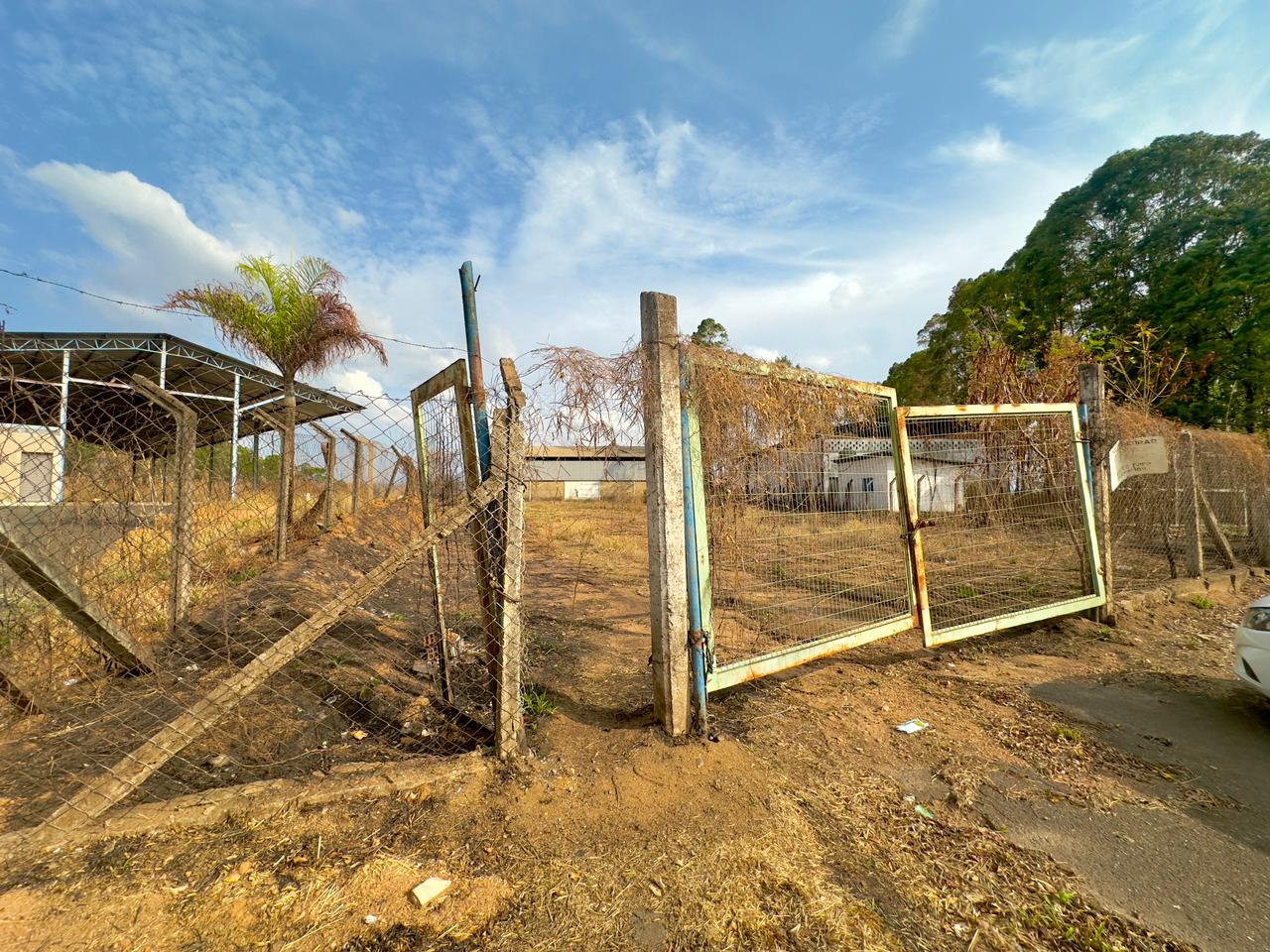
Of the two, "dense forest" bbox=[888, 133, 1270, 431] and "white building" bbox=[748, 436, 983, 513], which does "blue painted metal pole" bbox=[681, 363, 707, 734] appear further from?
"dense forest" bbox=[888, 133, 1270, 431]

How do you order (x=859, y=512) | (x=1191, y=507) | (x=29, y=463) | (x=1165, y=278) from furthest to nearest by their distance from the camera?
1. (x=1165, y=278)
2. (x=1191, y=507)
3. (x=859, y=512)
4. (x=29, y=463)

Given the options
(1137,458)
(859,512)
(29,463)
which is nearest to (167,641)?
(29,463)

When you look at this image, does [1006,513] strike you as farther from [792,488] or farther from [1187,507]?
[1187,507]

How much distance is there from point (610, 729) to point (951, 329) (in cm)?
2834

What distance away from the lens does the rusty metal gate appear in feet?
9.96

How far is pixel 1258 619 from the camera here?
10.8 feet

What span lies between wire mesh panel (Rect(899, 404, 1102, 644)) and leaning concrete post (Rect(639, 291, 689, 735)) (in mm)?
2367

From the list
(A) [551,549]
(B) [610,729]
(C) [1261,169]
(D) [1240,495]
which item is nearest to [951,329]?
(C) [1261,169]

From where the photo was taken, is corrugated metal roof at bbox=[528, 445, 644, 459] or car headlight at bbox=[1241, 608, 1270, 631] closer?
corrugated metal roof at bbox=[528, 445, 644, 459]

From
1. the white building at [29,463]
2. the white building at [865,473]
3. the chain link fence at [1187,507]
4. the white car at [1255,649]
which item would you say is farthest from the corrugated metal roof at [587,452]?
the chain link fence at [1187,507]

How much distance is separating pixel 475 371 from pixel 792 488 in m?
1.97

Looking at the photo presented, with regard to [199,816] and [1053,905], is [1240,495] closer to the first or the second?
[1053,905]

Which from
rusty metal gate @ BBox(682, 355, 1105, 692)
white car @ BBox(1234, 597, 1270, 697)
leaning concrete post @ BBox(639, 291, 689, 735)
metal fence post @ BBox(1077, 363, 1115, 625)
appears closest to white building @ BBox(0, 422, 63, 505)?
leaning concrete post @ BBox(639, 291, 689, 735)

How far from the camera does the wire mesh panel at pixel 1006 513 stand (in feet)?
14.5
